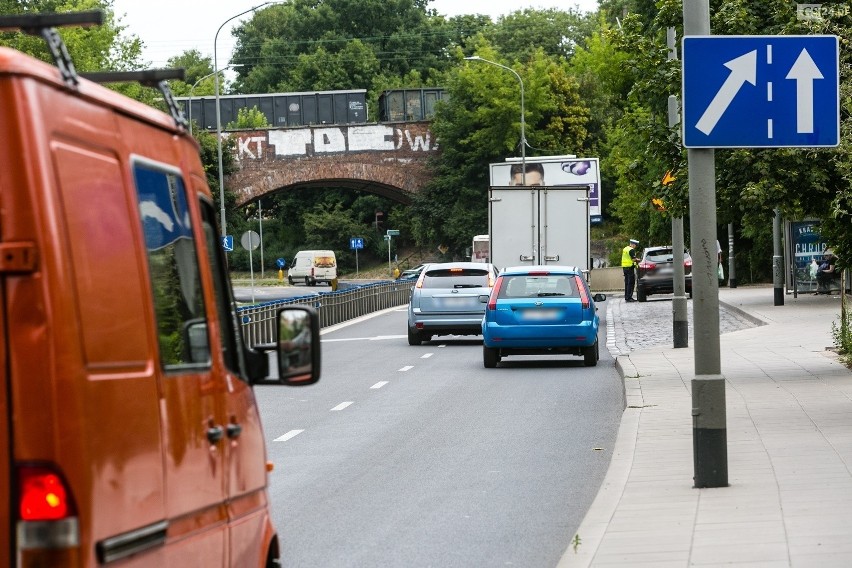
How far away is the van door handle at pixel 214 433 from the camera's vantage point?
4289 mm

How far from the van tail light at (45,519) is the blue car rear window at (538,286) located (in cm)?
1898

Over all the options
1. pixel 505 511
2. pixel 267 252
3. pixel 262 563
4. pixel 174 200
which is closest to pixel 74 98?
pixel 174 200

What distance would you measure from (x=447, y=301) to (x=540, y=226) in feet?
22.6

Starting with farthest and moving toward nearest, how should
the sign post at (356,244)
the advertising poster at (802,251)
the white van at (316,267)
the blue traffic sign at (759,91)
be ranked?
the sign post at (356,244)
the white van at (316,267)
the advertising poster at (802,251)
the blue traffic sign at (759,91)

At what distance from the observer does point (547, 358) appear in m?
24.6

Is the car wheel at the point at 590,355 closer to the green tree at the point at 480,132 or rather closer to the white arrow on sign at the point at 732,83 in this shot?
the white arrow on sign at the point at 732,83

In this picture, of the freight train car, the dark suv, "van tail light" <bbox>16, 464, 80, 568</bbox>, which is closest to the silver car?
the dark suv

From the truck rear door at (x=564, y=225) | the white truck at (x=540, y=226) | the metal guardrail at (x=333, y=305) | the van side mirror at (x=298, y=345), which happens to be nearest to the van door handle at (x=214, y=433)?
the van side mirror at (x=298, y=345)

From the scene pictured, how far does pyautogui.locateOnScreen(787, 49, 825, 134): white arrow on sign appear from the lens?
9961 millimetres

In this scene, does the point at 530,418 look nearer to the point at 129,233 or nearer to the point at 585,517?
the point at 585,517

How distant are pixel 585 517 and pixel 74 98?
567cm

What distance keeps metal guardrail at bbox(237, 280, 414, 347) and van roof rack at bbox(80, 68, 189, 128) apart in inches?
757

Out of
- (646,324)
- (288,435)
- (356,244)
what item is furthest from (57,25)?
(356,244)

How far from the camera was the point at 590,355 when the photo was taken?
72.0 feet
